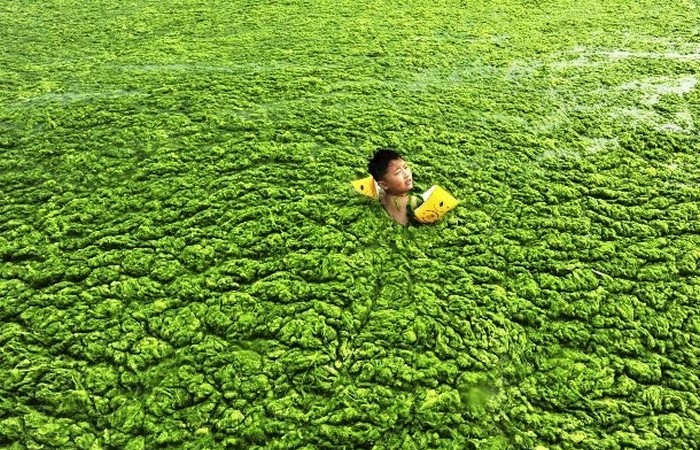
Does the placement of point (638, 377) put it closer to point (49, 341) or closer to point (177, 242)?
point (177, 242)

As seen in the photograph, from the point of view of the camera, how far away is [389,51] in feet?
12.1

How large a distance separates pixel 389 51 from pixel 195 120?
5.33 feet

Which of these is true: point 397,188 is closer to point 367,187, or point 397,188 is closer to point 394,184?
point 394,184

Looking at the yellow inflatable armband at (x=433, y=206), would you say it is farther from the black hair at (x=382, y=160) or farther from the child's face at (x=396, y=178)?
the black hair at (x=382, y=160)

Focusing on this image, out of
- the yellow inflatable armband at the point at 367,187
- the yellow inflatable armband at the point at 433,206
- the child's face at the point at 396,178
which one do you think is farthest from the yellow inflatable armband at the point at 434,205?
the yellow inflatable armband at the point at 367,187

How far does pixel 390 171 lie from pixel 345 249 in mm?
381

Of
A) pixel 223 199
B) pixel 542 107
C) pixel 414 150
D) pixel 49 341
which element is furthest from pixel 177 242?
pixel 542 107

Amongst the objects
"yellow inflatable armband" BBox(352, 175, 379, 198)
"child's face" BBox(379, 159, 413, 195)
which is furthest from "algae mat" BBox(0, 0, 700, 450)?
"child's face" BBox(379, 159, 413, 195)

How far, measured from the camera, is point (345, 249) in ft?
6.71

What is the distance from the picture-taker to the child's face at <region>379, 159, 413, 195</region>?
6.67ft

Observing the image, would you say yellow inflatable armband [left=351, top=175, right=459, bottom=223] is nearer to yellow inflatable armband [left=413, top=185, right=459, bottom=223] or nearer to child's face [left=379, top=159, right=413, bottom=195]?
yellow inflatable armband [left=413, top=185, right=459, bottom=223]

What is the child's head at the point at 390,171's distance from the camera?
6.67ft

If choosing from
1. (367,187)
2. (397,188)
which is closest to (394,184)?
(397,188)

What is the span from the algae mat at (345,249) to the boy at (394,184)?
0.08m
